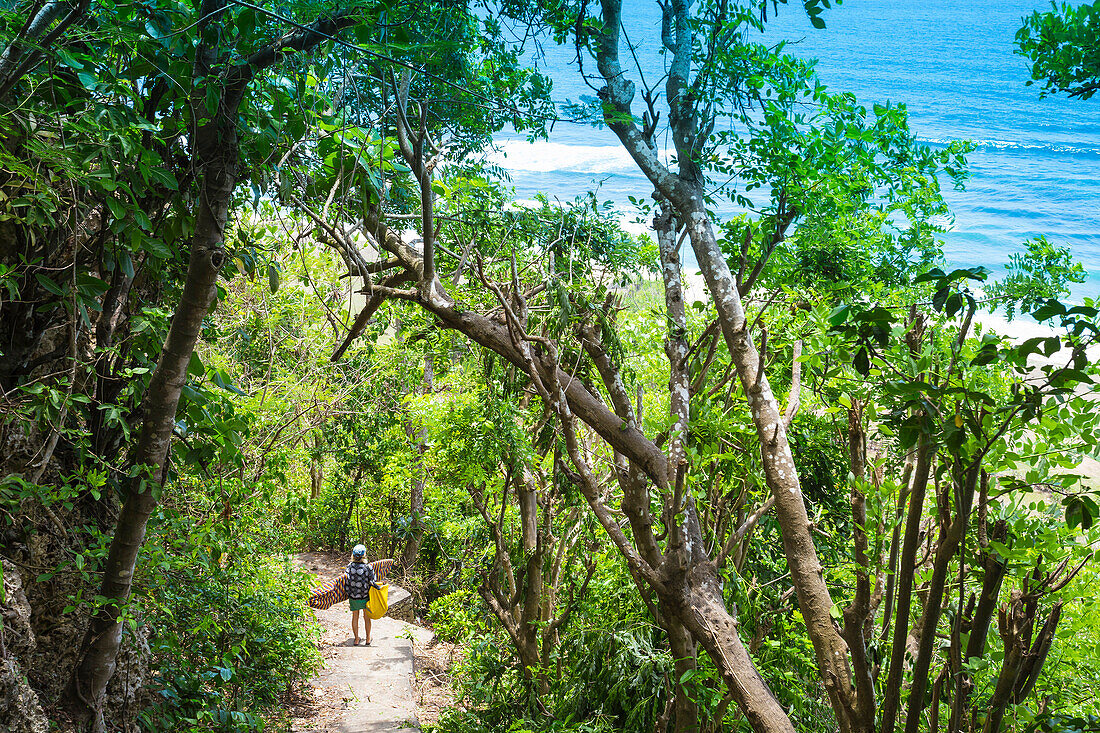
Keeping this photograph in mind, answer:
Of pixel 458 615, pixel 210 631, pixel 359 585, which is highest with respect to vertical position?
pixel 210 631

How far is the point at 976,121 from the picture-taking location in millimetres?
6859

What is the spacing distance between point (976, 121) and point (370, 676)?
823 cm

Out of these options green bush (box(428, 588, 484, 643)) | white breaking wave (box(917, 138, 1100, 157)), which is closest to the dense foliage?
green bush (box(428, 588, 484, 643))

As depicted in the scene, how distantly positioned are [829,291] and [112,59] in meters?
3.43

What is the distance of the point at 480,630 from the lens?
24.5ft

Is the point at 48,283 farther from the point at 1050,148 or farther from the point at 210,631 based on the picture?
the point at 1050,148

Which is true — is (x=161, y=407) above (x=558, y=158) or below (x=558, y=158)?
below

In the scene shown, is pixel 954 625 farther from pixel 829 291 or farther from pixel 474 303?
pixel 474 303

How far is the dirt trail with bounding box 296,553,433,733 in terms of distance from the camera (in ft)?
21.4

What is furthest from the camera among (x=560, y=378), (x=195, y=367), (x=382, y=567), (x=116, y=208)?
(x=382, y=567)

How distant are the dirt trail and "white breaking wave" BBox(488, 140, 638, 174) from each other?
429cm

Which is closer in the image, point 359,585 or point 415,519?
point 359,585

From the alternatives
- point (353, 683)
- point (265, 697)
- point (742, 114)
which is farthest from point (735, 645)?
point (353, 683)

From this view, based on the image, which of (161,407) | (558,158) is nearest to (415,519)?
(558,158)
